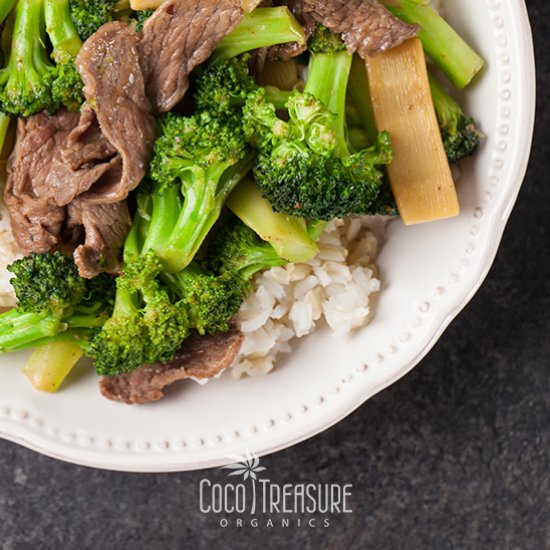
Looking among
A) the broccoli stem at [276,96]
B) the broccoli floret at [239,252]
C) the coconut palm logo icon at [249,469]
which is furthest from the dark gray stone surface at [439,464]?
the broccoli stem at [276,96]

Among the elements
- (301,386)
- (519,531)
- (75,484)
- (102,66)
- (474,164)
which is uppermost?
(102,66)

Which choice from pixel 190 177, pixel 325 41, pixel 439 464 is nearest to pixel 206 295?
pixel 190 177

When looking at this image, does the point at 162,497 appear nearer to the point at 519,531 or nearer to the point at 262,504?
the point at 262,504

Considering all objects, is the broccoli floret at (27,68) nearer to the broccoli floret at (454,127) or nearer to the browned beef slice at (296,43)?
the browned beef slice at (296,43)

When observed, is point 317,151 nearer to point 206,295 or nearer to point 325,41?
point 325,41

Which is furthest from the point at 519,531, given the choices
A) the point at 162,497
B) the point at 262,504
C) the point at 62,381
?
the point at 62,381
